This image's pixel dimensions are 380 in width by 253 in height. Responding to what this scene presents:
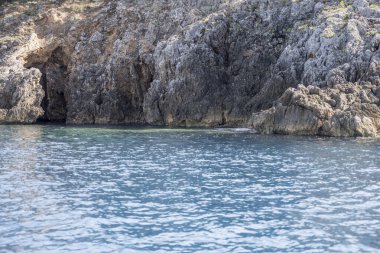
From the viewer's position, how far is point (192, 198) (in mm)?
21969

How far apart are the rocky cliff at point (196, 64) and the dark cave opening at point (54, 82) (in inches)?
5.7

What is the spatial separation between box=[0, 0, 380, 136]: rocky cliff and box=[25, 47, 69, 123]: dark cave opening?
15cm

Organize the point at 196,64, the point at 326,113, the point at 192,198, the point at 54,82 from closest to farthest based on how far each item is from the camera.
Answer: the point at 192,198 → the point at 326,113 → the point at 196,64 → the point at 54,82

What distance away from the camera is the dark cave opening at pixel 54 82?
70.2 m

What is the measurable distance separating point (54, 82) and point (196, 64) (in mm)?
21582

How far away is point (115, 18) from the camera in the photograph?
72750mm

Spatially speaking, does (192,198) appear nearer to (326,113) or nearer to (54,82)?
(326,113)

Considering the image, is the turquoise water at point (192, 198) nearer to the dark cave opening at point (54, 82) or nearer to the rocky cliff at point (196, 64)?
the rocky cliff at point (196, 64)

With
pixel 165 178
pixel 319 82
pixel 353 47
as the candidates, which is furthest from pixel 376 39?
pixel 165 178

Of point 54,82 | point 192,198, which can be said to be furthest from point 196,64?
point 192,198

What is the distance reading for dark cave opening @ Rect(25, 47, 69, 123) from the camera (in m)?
70.2

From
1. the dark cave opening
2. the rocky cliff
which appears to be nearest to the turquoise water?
the rocky cliff

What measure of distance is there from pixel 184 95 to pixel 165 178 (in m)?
34.2

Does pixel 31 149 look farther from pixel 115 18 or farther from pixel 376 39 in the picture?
pixel 115 18
